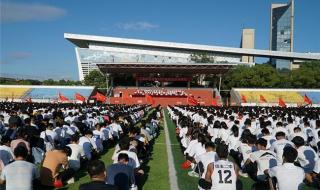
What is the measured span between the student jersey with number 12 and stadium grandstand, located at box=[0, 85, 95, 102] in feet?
196

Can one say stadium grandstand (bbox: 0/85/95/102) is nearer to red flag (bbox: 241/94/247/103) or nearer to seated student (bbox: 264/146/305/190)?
red flag (bbox: 241/94/247/103)

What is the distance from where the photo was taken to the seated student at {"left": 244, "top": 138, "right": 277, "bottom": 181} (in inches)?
312

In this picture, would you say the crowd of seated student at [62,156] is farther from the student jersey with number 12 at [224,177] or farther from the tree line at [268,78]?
the tree line at [268,78]

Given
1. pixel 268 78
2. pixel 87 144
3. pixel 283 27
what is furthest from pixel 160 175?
pixel 283 27

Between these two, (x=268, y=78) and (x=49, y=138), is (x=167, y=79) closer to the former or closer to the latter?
(x=268, y=78)

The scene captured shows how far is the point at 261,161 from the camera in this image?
8031mm

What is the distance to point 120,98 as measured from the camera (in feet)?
221

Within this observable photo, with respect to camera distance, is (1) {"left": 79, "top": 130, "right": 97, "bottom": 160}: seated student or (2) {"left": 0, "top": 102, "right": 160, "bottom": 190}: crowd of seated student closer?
(2) {"left": 0, "top": 102, "right": 160, "bottom": 190}: crowd of seated student

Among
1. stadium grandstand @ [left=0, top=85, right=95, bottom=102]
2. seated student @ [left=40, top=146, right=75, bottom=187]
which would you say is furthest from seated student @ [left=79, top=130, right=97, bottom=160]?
stadium grandstand @ [left=0, top=85, right=95, bottom=102]

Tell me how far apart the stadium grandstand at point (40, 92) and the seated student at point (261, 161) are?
2276 inches

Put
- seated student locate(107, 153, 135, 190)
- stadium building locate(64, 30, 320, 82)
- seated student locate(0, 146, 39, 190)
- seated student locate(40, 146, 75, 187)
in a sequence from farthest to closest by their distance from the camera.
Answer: stadium building locate(64, 30, 320, 82) < seated student locate(40, 146, 75, 187) < seated student locate(107, 153, 135, 190) < seated student locate(0, 146, 39, 190)

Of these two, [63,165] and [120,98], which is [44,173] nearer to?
[63,165]

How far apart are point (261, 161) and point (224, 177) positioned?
2.05 m

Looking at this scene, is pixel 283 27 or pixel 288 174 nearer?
pixel 288 174
